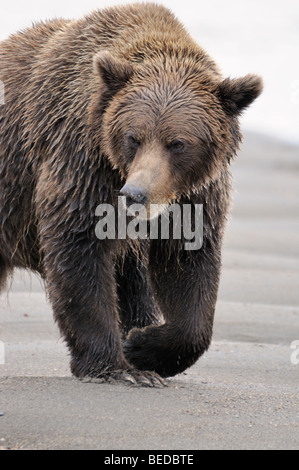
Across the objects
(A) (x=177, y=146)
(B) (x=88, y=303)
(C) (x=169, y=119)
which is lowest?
(B) (x=88, y=303)

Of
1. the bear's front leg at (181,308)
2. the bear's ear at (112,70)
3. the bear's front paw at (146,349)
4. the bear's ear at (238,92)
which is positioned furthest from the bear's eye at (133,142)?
the bear's front paw at (146,349)

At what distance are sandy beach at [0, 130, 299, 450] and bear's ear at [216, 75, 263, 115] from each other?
1.74 m

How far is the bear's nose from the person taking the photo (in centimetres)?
523

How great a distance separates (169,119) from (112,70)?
44 cm

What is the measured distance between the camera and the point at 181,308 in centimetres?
625

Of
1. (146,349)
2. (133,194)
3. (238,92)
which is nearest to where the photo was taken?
(133,194)

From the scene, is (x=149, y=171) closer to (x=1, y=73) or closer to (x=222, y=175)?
(x=222, y=175)

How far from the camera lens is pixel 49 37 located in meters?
6.63

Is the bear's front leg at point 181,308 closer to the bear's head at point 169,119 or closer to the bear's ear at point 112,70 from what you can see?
the bear's head at point 169,119

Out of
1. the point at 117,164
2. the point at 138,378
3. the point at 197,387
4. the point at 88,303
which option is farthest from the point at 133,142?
the point at 197,387

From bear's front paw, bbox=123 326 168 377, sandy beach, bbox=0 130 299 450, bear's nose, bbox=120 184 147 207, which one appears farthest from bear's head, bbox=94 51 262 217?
sandy beach, bbox=0 130 299 450

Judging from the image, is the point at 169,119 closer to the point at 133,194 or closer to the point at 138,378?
the point at 133,194

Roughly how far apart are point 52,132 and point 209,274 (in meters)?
1.37
